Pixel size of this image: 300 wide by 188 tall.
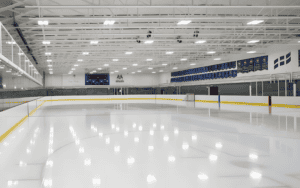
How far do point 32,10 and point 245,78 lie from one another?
66.5ft

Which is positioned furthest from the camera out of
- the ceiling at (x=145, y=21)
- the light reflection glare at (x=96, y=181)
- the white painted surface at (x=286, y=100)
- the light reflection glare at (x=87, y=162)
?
the white painted surface at (x=286, y=100)

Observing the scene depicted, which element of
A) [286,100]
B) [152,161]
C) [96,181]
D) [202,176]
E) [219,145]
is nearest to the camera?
[96,181]

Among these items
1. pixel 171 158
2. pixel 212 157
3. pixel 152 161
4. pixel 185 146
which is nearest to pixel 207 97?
pixel 185 146

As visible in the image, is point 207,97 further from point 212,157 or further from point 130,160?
point 130,160

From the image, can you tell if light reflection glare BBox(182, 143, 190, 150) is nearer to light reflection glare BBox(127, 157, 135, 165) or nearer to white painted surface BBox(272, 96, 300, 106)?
light reflection glare BBox(127, 157, 135, 165)

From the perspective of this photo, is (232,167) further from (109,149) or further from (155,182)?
(109,149)

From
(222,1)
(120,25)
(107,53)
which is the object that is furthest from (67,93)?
(222,1)

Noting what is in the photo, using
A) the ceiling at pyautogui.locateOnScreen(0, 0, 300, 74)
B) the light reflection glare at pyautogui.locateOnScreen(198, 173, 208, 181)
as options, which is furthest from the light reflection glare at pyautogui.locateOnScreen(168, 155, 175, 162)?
the ceiling at pyautogui.locateOnScreen(0, 0, 300, 74)

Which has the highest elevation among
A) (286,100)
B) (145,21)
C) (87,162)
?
(145,21)

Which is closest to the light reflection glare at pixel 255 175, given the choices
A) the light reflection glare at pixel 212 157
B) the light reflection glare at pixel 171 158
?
the light reflection glare at pixel 212 157

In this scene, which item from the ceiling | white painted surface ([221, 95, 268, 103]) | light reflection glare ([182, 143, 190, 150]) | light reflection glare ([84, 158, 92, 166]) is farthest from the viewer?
white painted surface ([221, 95, 268, 103])

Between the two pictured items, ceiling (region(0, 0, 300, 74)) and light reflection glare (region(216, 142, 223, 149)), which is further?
ceiling (region(0, 0, 300, 74))

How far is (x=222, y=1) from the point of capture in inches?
523

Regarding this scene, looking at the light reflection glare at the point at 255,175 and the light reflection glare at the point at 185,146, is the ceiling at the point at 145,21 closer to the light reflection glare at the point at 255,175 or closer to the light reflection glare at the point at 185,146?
the light reflection glare at the point at 185,146
